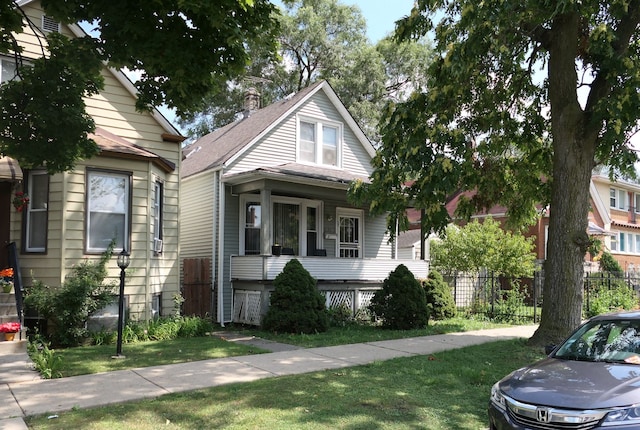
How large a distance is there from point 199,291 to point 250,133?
5.28m

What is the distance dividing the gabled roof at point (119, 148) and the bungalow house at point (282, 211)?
2.54 metres

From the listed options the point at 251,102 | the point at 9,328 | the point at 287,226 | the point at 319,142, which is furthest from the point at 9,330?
the point at 251,102

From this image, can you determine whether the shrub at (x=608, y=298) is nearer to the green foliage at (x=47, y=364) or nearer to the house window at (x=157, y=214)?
the house window at (x=157, y=214)

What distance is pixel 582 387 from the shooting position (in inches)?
174

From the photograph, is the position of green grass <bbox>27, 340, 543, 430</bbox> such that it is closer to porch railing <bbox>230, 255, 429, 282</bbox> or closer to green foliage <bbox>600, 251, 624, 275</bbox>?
porch railing <bbox>230, 255, 429, 282</bbox>

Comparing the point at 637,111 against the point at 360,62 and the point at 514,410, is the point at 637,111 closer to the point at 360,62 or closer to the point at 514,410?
the point at 514,410

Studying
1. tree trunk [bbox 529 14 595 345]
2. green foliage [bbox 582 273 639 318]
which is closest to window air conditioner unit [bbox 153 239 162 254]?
tree trunk [bbox 529 14 595 345]

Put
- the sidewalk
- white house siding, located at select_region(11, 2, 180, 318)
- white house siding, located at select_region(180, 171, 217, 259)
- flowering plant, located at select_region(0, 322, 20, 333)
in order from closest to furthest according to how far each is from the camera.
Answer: the sidewalk, flowering plant, located at select_region(0, 322, 20, 333), white house siding, located at select_region(11, 2, 180, 318), white house siding, located at select_region(180, 171, 217, 259)

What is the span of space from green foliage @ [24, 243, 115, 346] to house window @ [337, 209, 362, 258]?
342 inches

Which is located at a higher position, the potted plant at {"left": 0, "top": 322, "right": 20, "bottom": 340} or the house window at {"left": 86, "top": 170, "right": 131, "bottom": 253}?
the house window at {"left": 86, "top": 170, "right": 131, "bottom": 253}

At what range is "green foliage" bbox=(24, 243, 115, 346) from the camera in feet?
33.4

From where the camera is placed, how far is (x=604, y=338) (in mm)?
5504

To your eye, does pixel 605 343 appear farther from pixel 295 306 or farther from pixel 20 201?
pixel 20 201

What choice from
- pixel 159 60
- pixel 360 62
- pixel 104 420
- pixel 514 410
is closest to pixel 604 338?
pixel 514 410
